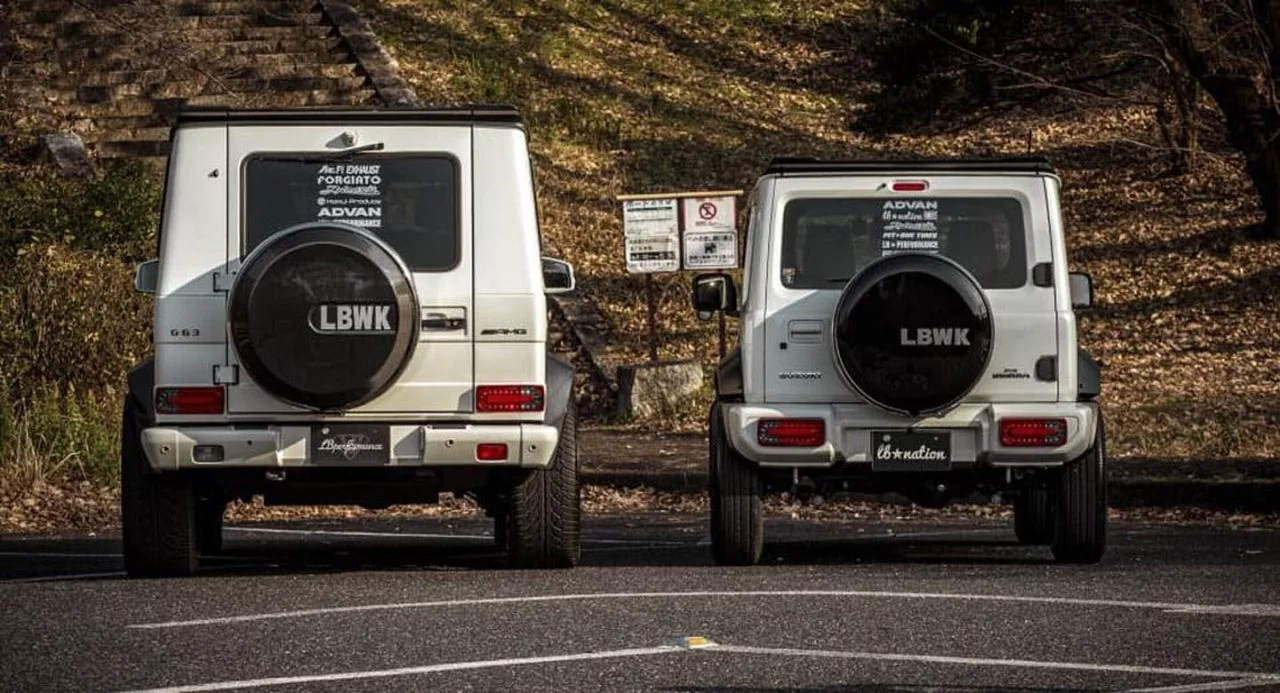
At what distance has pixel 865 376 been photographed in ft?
39.4

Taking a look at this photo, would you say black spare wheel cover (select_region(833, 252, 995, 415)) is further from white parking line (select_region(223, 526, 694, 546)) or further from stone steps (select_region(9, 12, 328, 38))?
stone steps (select_region(9, 12, 328, 38))

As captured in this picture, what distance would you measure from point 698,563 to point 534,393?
64.6 inches

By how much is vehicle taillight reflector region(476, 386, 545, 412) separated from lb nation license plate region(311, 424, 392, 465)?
1.57ft

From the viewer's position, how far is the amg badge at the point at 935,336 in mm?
11859

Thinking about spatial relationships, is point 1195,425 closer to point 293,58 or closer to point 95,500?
point 95,500

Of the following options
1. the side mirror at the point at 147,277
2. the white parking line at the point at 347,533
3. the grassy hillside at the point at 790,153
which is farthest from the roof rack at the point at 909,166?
the grassy hillside at the point at 790,153

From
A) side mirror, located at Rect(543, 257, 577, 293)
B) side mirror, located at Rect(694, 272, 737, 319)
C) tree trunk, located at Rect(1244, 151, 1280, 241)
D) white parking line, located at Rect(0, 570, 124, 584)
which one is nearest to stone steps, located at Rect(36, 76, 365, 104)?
tree trunk, located at Rect(1244, 151, 1280, 241)

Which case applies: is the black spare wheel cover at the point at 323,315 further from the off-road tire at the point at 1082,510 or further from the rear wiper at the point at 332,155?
the off-road tire at the point at 1082,510

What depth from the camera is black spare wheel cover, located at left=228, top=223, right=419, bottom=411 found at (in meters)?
11.2

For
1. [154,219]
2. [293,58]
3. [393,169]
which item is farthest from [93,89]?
[393,169]

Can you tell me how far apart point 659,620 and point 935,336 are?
8.89 ft

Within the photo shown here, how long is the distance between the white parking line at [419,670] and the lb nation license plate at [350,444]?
2988 millimetres

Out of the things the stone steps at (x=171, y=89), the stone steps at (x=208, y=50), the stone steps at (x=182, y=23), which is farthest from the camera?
the stone steps at (x=182, y=23)

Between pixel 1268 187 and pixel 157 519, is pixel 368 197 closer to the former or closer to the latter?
pixel 157 519
